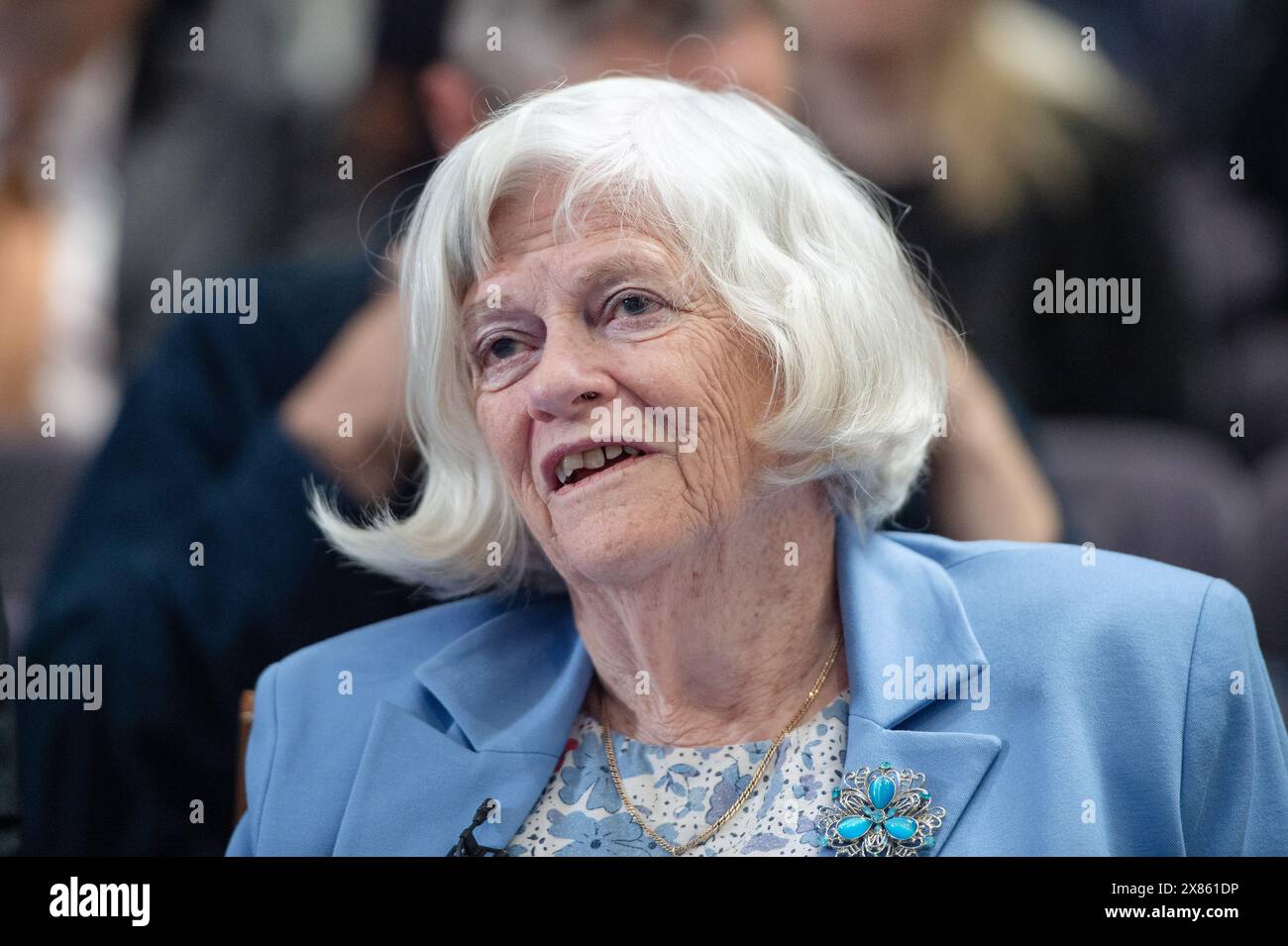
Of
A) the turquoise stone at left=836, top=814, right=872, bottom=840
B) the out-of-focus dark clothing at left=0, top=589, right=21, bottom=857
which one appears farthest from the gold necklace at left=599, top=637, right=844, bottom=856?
the out-of-focus dark clothing at left=0, top=589, right=21, bottom=857

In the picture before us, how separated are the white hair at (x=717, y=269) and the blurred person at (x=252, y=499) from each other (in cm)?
36

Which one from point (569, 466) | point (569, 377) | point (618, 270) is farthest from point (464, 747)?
point (618, 270)

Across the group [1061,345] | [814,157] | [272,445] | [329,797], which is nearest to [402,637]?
[329,797]

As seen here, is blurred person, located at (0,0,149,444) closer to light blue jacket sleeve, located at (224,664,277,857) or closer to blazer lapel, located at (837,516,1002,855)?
light blue jacket sleeve, located at (224,664,277,857)

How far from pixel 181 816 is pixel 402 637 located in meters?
Result: 0.64

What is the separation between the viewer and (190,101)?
8.46 feet

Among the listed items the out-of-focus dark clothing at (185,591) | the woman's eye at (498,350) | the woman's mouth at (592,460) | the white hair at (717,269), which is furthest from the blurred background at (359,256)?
the woman's mouth at (592,460)

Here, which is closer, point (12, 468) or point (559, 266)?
point (559, 266)

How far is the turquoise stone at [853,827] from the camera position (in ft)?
4.73

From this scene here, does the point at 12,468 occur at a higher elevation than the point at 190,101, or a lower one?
lower

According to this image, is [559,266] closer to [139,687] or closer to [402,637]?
[402,637]

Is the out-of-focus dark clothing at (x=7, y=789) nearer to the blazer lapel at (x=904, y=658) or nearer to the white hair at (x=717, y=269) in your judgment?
the white hair at (x=717, y=269)
